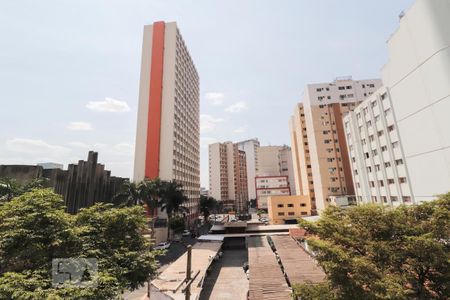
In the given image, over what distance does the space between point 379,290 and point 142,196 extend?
130ft

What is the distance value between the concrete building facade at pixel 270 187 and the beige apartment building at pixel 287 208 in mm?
18348

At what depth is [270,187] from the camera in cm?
9231

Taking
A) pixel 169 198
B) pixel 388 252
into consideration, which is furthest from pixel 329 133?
pixel 388 252

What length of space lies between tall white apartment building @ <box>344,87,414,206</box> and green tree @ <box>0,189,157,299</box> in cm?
4000

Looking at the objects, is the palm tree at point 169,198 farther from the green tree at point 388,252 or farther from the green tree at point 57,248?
the green tree at point 388,252

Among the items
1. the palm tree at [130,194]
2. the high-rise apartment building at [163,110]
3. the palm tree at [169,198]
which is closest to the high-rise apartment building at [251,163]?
the high-rise apartment building at [163,110]

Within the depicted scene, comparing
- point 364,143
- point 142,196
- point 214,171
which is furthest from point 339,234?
point 214,171

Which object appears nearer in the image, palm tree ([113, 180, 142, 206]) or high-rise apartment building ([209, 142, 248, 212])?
palm tree ([113, 180, 142, 206])

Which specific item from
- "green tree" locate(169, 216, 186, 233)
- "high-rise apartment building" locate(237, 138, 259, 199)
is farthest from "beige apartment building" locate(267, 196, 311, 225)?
"high-rise apartment building" locate(237, 138, 259, 199)

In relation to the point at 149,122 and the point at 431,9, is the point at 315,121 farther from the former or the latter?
the point at 149,122

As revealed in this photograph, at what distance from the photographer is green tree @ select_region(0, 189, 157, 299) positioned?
30.0ft

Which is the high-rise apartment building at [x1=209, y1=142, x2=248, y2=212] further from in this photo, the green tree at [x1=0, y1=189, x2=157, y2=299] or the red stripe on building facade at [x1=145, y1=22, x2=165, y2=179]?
the green tree at [x1=0, y1=189, x2=157, y2=299]

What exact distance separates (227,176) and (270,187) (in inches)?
1821

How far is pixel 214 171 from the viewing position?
129500 mm
